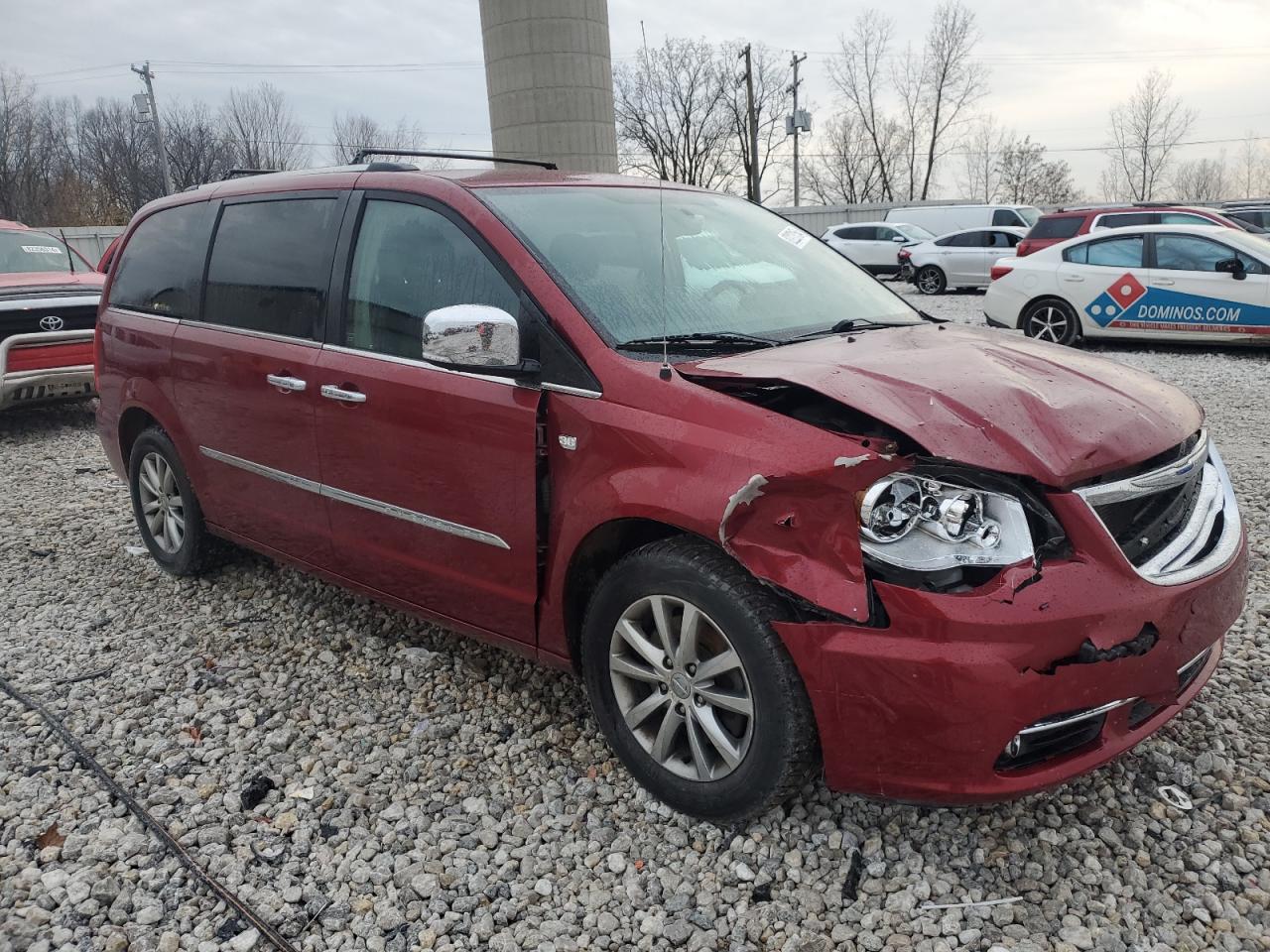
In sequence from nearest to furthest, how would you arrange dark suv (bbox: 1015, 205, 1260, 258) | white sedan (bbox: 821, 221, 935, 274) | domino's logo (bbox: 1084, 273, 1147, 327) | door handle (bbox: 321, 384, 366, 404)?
door handle (bbox: 321, 384, 366, 404)
domino's logo (bbox: 1084, 273, 1147, 327)
dark suv (bbox: 1015, 205, 1260, 258)
white sedan (bbox: 821, 221, 935, 274)

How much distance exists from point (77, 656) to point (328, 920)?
2183 mm

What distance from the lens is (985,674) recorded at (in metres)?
2.11

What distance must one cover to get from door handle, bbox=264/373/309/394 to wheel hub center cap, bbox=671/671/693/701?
1.77 m

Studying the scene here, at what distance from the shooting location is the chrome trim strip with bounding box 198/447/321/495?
3.60 m

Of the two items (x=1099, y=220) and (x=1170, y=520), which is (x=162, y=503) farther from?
(x=1099, y=220)

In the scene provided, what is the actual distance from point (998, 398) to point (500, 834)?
5.79 feet

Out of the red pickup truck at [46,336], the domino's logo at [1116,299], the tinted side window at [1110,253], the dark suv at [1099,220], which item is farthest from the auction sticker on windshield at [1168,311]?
the red pickup truck at [46,336]

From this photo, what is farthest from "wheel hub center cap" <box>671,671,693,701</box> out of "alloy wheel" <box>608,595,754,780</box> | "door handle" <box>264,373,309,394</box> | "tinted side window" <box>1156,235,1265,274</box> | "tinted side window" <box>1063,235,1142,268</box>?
"tinted side window" <box>1063,235,1142,268</box>

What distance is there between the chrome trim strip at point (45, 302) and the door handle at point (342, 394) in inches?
218

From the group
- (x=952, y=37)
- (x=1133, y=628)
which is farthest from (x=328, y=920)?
(x=952, y=37)

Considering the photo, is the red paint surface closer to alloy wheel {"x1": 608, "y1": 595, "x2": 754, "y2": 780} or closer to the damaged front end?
alloy wheel {"x1": 608, "y1": 595, "x2": 754, "y2": 780}

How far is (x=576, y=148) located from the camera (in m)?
12.4

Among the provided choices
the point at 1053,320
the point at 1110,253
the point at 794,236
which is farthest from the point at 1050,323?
the point at 794,236

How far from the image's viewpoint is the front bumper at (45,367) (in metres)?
7.73
